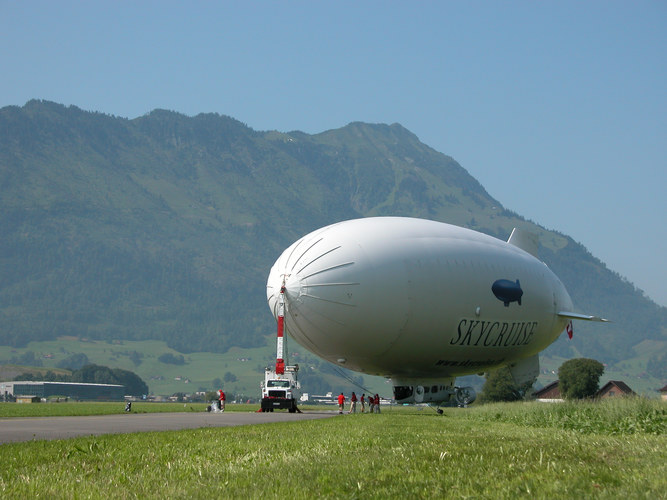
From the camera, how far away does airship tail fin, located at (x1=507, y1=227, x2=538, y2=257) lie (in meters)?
61.9

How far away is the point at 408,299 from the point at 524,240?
24.2m

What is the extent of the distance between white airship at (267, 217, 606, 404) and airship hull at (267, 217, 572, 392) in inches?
2.3

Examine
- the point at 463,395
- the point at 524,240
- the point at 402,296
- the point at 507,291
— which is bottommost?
the point at 463,395

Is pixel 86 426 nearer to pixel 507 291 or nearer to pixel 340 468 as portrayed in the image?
pixel 340 468

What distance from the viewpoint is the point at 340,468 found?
35.0 feet

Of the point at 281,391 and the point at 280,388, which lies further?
the point at 280,388

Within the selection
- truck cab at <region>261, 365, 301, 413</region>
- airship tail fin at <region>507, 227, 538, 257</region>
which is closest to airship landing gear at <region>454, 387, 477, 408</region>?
truck cab at <region>261, 365, 301, 413</region>

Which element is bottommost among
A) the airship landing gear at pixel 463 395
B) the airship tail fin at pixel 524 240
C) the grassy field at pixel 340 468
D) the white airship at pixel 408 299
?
the airship landing gear at pixel 463 395

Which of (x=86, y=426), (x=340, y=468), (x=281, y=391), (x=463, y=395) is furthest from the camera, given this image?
(x=463, y=395)

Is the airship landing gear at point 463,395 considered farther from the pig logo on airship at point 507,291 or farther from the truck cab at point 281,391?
the truck cab at point 281,391

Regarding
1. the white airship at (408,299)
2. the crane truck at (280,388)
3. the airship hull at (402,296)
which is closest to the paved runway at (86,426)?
the airship hull at (402,296)

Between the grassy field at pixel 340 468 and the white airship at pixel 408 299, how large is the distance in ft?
78.8

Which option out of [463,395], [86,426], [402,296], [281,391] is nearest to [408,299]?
[402,296]

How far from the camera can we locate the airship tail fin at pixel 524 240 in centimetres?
6188
